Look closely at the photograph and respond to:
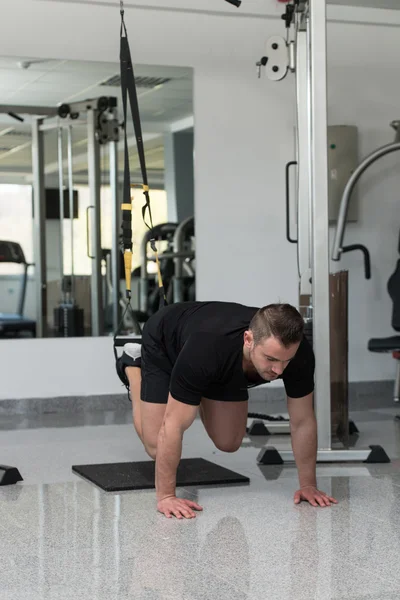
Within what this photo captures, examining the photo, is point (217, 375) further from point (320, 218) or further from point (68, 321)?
point (68, 321)

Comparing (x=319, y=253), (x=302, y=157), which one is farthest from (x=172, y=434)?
(x=302, y=157)

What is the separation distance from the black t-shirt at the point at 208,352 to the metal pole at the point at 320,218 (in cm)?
67

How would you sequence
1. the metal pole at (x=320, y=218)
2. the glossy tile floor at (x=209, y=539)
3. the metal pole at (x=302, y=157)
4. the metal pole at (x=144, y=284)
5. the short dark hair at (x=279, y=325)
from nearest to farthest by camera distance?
1. the glossy tile floor at (x=209, y=539)
2. the short dark hair at (x=279, y=325)
3. the metal pole at (x=320, y=218)
4. the metal pole at (x=302, y=157)
5. the metal pole at (x=144, y=284)

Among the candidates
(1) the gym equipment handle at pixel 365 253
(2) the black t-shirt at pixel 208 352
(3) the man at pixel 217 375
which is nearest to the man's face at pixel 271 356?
(3) the man at pixel 217 375

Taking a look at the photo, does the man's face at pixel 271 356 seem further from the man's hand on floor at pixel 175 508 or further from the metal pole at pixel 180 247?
the metal pole at pixel 180 247

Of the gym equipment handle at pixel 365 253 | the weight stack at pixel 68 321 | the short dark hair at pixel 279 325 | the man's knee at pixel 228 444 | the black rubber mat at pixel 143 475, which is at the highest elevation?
the gym equipment handle at pixel 365 253

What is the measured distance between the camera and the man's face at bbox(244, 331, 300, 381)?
9.35 ft

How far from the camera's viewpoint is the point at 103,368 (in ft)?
20.7

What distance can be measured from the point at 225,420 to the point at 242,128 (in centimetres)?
336

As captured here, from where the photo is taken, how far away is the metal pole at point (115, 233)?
6.39 metres

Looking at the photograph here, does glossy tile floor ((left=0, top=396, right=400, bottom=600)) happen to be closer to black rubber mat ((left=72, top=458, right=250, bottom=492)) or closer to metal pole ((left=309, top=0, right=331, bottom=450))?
black rubber mat ((left=72, top=458, right=250, bottom=492))

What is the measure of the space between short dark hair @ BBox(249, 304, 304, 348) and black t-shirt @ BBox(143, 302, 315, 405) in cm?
19

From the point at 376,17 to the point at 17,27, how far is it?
2.65 meters

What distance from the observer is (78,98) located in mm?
6238
